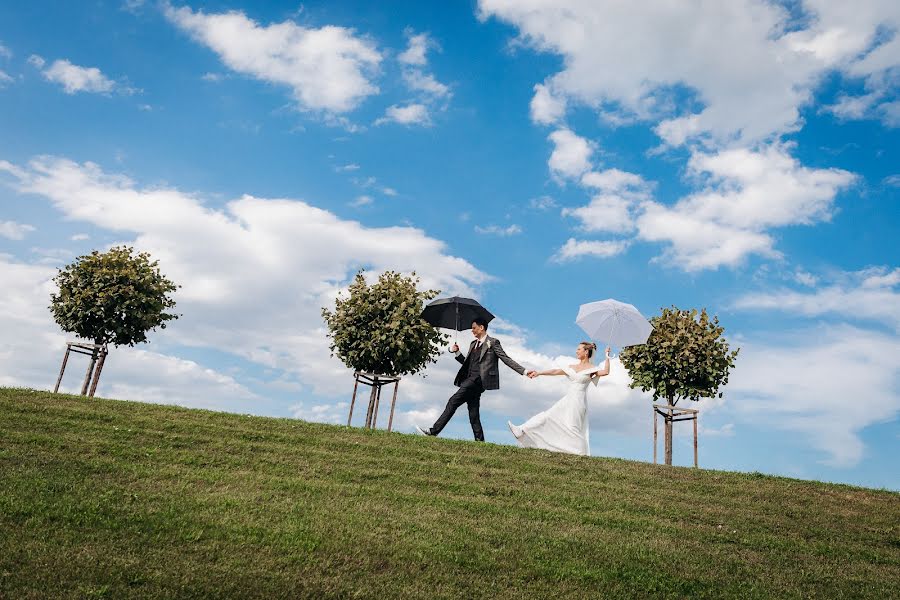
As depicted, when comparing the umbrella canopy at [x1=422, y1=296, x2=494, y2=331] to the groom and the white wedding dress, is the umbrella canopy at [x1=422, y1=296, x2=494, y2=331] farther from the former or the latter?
the white wedding dress

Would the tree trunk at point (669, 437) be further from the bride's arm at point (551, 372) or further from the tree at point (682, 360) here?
the bride's arm at point (551, 372)

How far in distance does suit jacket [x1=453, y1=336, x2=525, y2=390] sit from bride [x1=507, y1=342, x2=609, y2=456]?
123 centimetres

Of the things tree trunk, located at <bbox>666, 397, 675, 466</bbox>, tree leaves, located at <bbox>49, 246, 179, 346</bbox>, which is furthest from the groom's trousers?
tree leaves, located at <bbox>49, 246, 179, 346</bbox>

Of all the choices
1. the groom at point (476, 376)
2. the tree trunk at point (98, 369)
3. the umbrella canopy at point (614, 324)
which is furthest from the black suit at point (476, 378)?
the tree trunk at point (98, 369)

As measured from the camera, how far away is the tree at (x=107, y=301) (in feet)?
83.7

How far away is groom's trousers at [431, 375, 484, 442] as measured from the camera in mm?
18406

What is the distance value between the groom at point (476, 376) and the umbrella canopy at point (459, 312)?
1.59 m

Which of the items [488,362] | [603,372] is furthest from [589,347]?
[488,362]

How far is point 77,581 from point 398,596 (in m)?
3.68

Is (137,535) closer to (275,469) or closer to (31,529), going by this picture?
(31,529)

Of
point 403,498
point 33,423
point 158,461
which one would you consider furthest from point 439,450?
point 33,423

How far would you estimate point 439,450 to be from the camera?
1633cm

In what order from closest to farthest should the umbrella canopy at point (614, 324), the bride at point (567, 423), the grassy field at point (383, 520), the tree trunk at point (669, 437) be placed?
the grassy field at point (383, 520)
the bride at point (567, 423)
the umbrella canopy at point (614, 324)
the tree trunk at point (669, 437)

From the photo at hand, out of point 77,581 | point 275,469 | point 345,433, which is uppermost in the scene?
point 345,433
